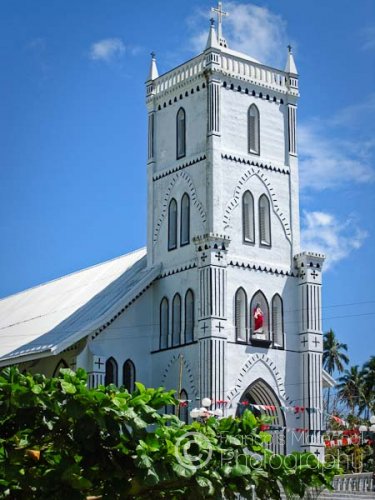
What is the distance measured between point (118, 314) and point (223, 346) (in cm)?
457

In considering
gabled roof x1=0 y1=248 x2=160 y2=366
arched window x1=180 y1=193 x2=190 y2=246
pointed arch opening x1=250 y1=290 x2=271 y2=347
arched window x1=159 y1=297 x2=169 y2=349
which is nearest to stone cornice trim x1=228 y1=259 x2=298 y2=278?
pointed arch opening x1=250 y1=290 x2=271 y2=347

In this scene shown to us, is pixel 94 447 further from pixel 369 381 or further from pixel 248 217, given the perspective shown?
pixel 369 381

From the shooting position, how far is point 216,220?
3750cm

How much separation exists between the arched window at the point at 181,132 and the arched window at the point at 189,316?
19.1 feet

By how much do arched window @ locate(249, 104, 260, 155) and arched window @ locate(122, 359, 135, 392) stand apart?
963 centimetres

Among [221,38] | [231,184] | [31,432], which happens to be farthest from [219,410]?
[31,432]

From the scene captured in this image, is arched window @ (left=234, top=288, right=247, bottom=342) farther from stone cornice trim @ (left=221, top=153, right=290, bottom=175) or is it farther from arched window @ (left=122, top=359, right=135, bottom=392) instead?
stone cornice trim @ (left=221, top=153, right=290, bottom=175)

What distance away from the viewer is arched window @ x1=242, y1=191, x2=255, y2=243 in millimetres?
38656

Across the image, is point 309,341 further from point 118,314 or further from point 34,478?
point 34,478

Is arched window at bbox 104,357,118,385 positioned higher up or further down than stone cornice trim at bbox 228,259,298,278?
further down

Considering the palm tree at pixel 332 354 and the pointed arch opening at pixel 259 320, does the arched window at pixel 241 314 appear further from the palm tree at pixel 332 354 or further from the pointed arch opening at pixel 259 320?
the palm tree at pixel 332 354

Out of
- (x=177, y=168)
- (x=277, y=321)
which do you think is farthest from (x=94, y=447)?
(x=177, y=168)

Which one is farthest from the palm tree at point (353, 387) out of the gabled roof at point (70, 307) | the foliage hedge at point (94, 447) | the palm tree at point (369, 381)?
the foliage hedge at point (94, 447)

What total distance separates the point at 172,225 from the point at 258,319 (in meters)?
5.30
